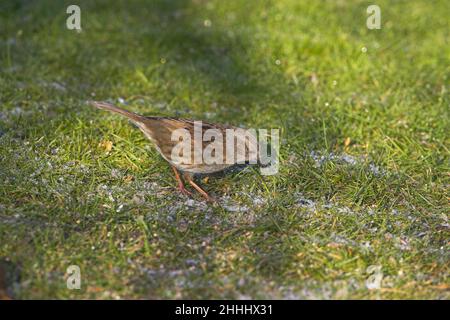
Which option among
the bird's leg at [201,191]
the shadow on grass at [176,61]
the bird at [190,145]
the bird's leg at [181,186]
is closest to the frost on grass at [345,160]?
the shadow on grass at [176,61]

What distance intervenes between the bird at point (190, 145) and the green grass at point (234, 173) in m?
0.18

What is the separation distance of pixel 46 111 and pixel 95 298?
264 cm

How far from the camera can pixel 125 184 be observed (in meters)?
5.21

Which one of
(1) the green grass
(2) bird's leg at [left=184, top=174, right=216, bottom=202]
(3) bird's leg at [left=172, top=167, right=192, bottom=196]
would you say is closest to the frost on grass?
(1) the green grass

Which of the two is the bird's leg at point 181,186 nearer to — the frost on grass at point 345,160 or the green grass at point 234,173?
the green grass at point 234,173

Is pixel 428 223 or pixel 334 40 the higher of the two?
pixel 334 40


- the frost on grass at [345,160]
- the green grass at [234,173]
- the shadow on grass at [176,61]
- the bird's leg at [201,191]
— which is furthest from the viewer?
the shadow on grass at [176,61]

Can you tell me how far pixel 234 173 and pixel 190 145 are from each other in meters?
0.56

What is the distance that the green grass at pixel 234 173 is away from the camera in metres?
4.36

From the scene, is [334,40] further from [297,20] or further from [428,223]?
[428,223]

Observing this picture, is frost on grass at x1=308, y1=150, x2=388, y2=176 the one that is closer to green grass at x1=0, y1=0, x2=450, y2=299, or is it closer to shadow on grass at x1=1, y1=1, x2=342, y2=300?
green grass at x1=0, y1=0, x2=450, y2=299

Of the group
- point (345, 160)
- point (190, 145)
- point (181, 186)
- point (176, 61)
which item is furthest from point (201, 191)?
point (176, 61)

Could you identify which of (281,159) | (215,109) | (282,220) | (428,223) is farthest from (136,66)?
(428,223)
